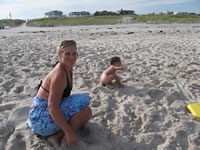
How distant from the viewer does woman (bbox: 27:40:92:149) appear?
73.5 inches

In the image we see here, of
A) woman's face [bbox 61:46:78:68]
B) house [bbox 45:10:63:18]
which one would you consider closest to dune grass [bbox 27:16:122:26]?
woman's face [bbox 61:46:78:68]

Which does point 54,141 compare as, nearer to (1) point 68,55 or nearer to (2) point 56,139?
(2) point 56,139

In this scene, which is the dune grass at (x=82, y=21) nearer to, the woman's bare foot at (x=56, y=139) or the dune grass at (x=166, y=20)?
the dune grass at (x=166, y=20)

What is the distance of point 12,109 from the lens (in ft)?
9.12

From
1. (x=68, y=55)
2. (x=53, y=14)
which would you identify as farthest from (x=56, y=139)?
(x=53, y=14)

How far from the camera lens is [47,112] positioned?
77.8 inches

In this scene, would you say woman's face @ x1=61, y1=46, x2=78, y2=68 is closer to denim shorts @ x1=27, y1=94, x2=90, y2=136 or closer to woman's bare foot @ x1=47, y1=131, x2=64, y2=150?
denim shorts @ x1=27, y1=94, x2=90, y2=136

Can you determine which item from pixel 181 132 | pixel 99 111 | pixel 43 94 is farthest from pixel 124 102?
pixel 43 94

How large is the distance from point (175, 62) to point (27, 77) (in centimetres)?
360

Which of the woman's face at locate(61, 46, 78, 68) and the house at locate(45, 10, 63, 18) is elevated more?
the house at locate(45, 10, 63, 18)

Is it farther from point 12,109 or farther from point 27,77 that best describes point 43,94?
point 27,77

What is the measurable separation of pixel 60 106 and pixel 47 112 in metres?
0.14

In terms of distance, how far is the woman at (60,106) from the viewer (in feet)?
6.13

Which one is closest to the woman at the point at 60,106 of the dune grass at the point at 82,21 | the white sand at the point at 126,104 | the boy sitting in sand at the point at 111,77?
the white sand at the point at 126,104
